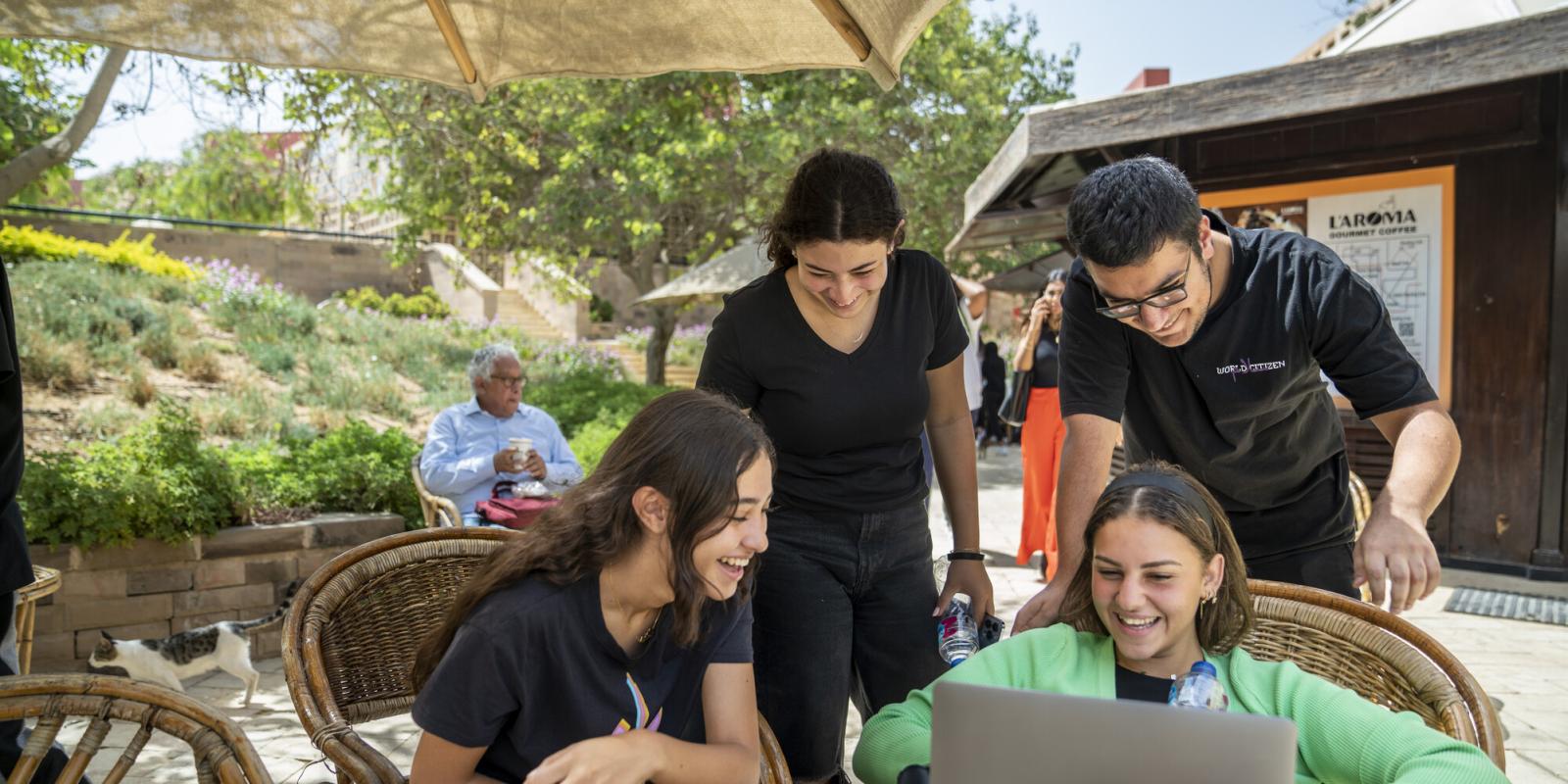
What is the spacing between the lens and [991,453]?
15.6 meters

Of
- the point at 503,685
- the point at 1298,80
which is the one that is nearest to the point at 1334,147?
the point at 1298,80

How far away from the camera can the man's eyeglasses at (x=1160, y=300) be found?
2135 mm

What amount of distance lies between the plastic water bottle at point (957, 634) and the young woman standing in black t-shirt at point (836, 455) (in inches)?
2.8

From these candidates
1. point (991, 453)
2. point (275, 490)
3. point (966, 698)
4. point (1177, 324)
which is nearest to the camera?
point (966, 698)

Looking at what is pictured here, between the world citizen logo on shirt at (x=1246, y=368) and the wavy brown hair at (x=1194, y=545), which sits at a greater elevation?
the world citizen logo on shirt at (x=1246, y=368)

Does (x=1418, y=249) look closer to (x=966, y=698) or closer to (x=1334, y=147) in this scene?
(x=1334, y=147)

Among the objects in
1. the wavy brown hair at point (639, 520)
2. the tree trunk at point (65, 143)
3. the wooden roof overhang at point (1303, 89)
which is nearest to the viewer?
the wavy brown hair at point (639, 520)

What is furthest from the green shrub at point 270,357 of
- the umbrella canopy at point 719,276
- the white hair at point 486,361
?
the white hair at point 486,361

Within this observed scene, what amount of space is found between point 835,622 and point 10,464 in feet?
5.58

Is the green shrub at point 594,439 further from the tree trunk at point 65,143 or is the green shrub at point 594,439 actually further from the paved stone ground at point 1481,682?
the tree trunk at point 65,143

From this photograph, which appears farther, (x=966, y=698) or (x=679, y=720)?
(x=679, y=720)

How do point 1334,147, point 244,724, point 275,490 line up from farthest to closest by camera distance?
point 1334,147 → point 275,490 → point 244,724

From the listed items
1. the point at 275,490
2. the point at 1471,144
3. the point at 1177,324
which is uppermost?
the point at 1471,144

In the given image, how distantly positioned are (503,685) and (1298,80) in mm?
5920
